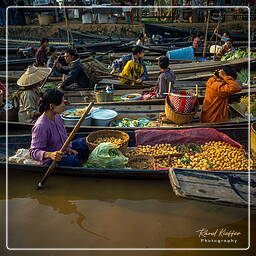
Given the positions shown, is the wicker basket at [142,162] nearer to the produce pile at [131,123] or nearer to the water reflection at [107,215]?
the water reflection at [107,215]

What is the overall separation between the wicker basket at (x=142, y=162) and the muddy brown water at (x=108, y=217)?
0.21 meters

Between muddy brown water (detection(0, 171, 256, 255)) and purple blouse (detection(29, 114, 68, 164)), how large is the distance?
0.65 metres

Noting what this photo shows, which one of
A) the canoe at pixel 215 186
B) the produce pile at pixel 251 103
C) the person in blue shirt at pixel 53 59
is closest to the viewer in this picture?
the canoe at pixel 215 186

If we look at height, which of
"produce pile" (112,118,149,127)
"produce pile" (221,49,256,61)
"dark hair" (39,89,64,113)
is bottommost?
"produce pile" (112,118,149,127)

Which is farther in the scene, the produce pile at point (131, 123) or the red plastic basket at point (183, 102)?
the produce pile at point (131, 123)

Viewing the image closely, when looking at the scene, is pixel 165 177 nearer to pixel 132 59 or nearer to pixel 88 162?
pixel 88 162

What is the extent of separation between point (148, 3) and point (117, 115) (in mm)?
19223

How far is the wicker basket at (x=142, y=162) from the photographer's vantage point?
380 centimetres

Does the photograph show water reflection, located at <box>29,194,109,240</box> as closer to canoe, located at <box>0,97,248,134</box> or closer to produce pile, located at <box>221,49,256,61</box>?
canoe, located at <box>0,97,248,134</box>

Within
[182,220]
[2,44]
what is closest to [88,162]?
[182,220]

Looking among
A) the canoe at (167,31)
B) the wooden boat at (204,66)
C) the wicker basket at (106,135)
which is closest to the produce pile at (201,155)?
the wicker basket at (106,135)

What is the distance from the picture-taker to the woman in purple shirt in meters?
3.18

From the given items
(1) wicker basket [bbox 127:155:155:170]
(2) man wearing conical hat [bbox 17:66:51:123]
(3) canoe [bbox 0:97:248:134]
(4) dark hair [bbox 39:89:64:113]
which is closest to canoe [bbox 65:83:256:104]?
(3) canoe [bbox 0:97:248:134]

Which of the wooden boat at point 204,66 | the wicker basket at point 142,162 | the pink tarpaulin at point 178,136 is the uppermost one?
the wooden boat at point 204,66
